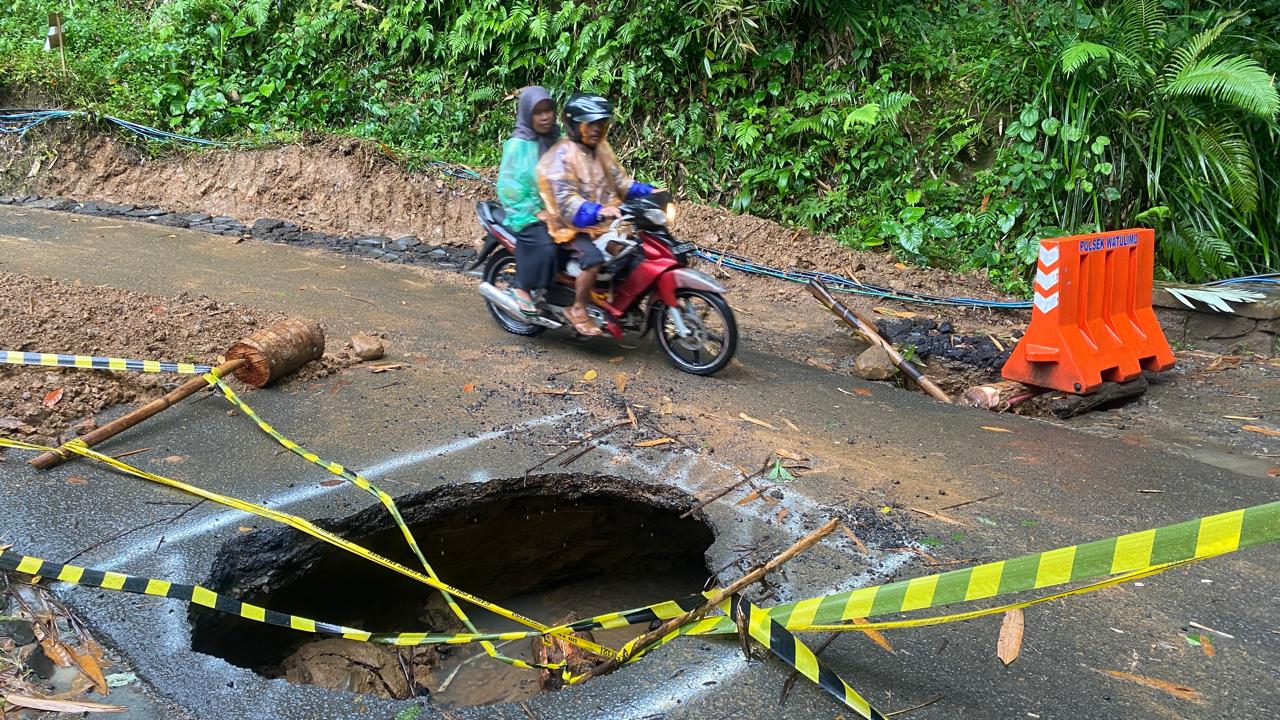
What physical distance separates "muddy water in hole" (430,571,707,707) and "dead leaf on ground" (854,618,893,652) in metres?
1.74

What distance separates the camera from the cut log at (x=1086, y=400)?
651 centimetres

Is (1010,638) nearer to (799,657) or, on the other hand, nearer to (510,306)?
(799,657)

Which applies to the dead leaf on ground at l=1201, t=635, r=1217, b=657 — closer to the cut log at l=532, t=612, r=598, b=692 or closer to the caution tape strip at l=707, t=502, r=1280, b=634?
the caution tape strip at l=707, t=502, r=1280, b=634

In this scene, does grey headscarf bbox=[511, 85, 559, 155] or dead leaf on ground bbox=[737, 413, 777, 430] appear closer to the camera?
dead leaf on ground bbox=[737, 413, 777, 430]

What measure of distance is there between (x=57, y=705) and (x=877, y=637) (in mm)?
2865

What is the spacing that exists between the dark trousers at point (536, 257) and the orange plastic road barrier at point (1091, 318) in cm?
357

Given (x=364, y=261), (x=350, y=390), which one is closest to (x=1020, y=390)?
(x=350, y=390)

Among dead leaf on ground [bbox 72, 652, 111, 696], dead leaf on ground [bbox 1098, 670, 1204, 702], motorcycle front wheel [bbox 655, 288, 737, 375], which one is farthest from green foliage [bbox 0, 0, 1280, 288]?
dead leaf on ground [bbox 72, 652, 111, 696]

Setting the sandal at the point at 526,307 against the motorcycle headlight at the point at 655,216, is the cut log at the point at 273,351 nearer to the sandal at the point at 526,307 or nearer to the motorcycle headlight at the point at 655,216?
the sandal at the point at 526,307

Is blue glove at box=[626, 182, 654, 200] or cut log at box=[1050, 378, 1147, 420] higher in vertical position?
blue glove at box=[626, 182, 654, 200]

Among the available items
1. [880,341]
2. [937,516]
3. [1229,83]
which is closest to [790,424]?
[937,516]

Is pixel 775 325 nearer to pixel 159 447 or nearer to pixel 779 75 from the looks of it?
pixel 779 75

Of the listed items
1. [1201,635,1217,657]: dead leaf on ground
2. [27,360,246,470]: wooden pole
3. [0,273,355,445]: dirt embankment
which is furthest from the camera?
[0,273,355,445]: dirt embankment

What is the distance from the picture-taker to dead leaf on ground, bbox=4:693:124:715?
2.92 m
